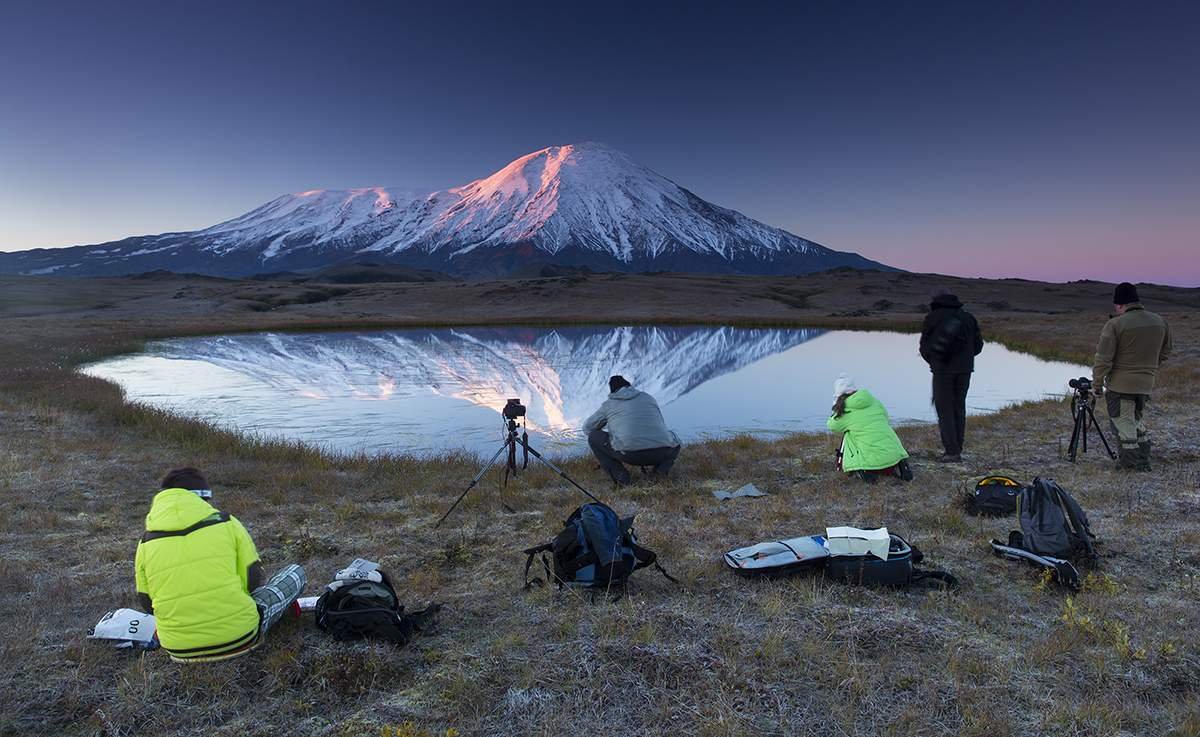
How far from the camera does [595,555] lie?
6223 millimetres

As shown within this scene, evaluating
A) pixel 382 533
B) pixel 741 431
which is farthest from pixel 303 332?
pixel 382 533

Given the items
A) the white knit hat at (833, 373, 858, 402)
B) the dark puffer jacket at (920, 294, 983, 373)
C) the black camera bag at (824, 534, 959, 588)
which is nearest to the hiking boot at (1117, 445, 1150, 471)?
the dark puffer jacket at (920, 294, 983, 373)

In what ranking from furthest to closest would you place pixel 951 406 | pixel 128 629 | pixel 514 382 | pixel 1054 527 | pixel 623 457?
pixel 514 382, pixel 951 406, pixel 623 457, pixel 1054 527, pixel 128 629

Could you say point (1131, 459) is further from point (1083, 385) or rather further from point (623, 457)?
point (623, 457)

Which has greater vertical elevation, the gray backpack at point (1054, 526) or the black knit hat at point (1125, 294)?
the black knit hat at point (1125, 294)

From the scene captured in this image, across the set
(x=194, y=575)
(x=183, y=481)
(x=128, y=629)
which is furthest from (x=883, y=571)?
(x=128, y=629)

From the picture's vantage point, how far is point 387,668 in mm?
4918

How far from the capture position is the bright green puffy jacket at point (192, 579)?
455 centimetres

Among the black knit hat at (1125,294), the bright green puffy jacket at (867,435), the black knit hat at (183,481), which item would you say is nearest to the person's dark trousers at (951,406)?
the bright green puffy jacket at (867,435)

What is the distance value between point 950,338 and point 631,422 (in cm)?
551

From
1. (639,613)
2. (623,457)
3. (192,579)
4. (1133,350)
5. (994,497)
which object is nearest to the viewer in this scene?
(192,579)

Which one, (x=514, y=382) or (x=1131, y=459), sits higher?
(x=1131, y=459)

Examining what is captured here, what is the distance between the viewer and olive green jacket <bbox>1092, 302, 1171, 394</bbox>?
31.4 ft

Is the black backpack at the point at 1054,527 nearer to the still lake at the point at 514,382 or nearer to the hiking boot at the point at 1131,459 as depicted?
the hiking boot at the point at 1131,459
